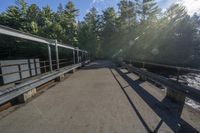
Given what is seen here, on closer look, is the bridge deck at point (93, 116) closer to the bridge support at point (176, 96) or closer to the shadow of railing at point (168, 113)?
the shadow of railing at point (168, 113)

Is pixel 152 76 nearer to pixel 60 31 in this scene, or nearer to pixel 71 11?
pixel 60 31

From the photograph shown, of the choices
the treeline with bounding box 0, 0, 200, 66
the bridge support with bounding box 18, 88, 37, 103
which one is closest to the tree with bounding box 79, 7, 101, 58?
the treeline with bounding box 0, 0, 200, 66

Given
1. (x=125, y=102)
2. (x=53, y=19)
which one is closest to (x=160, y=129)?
(x=125, y=102)

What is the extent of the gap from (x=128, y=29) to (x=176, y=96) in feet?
149

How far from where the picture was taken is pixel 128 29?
158 feet

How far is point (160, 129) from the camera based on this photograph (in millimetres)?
3105

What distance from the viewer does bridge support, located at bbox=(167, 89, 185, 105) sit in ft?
14.5

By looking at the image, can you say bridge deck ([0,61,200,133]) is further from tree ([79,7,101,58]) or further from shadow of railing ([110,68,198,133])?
tree ([79,7,101,58])

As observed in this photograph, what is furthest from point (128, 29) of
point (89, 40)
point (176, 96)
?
point (176, 96)

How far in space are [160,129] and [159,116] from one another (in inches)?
25.8

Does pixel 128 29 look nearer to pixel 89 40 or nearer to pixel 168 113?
pixel 89 40

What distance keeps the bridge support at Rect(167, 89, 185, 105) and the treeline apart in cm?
1384

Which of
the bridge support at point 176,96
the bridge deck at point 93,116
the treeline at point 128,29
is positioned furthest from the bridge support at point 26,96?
the treeline at point 128,29

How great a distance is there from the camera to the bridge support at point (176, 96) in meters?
4.42
